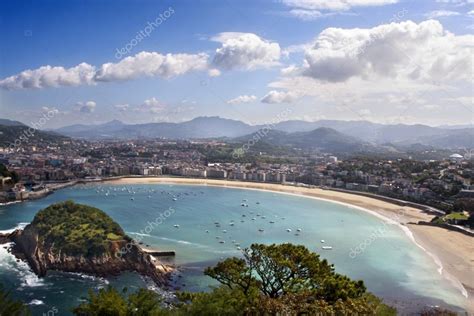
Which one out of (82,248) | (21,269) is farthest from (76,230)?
(21,269)

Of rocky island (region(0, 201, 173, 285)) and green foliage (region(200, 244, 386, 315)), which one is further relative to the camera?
rocky island (region(0, 201, 173, 285))

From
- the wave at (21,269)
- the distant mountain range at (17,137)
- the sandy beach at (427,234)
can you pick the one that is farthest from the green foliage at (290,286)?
the distant mountain range at (17,137)

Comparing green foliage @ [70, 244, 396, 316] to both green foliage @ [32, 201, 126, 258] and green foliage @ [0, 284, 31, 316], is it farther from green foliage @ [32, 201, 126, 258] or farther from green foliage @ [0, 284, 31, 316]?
green foliage @ [32, 201, 126, 258]

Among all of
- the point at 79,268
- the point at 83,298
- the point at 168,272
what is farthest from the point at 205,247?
the point at 83,298

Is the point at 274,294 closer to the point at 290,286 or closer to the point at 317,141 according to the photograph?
the point at 290,286

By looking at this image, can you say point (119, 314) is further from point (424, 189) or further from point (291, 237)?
point (424, 189)

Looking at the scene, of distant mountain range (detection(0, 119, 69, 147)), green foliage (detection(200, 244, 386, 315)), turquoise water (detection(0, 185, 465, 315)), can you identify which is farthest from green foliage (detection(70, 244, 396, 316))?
distant mountain range (detection(0, 119, 69, 147))
